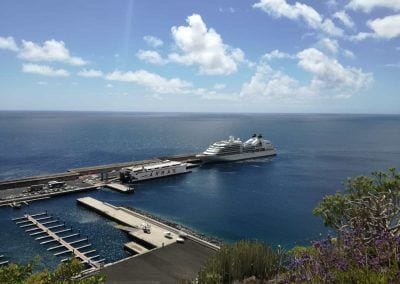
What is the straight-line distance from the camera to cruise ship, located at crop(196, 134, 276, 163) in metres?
102

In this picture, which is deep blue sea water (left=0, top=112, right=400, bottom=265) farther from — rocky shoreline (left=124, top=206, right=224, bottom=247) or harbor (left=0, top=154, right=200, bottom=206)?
harbor (left=0, top=154, right=200, bottom=206)

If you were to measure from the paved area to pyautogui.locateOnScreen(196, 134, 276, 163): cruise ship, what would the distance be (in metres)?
65.1

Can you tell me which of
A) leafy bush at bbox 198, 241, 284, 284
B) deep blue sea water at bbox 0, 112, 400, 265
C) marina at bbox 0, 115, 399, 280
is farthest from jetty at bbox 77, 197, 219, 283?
leafy bush at bbox 198, 241, 284, 284

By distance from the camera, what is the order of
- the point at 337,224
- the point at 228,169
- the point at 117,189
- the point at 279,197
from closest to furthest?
the point at 337,224 < the point at 279,197 < the point at 117,189 < the point at 228,169

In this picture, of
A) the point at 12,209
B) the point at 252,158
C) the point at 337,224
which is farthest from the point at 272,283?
the point at 252,158

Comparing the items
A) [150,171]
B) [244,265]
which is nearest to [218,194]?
[150,171]

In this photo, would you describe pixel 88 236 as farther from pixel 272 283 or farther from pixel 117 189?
pixel 272 283

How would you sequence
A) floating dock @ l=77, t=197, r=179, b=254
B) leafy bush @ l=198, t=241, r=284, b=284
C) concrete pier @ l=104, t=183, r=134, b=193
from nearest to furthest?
leafy bush @ l=198, t=241, r=284, b=284 → floating dock @ l=77, t=197, r=179, b=254 → concrete pier @ l=104, t=183, r=134, b=193

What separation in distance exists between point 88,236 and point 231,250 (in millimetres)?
28238

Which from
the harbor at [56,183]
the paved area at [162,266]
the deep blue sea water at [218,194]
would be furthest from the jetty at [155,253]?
the harbor at [56,183]

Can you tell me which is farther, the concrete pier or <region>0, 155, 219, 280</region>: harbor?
the concrete pier

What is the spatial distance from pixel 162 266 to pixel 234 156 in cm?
7728

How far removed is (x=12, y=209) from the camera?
5619cm

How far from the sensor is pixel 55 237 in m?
43.4
